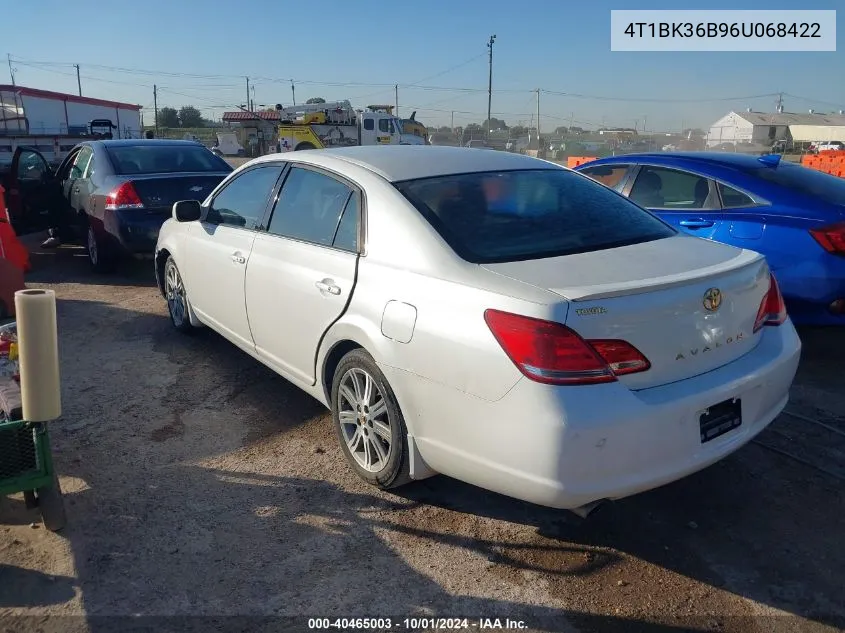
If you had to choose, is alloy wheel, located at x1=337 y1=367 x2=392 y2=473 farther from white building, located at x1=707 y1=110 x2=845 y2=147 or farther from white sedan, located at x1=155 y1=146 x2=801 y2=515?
white building, located at x1=707 y1=110 x2=845 y2=147

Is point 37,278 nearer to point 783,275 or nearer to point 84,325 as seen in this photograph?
point 84,325

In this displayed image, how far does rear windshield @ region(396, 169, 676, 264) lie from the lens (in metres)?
3.13

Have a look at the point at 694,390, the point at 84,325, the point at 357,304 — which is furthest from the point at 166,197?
the point at 694,390

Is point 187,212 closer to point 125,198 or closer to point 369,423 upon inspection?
point 369,423

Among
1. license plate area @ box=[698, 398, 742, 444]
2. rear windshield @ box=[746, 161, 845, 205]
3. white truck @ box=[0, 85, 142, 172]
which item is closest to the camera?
license plate area @ box=[698, 398, 742, 444]

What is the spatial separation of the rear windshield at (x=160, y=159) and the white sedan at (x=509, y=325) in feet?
14.7

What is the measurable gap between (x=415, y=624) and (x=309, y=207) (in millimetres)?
2335

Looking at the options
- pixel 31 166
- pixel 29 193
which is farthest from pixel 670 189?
pixel 31 166

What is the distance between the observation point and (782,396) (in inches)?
126

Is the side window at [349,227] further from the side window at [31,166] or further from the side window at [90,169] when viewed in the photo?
the side window at [31,166]

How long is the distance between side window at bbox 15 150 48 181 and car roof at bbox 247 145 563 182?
640 cm

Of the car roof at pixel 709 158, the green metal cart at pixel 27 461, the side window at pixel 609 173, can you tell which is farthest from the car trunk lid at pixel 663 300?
the side window at pixel 609 173

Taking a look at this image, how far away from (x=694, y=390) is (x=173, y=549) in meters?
2.24

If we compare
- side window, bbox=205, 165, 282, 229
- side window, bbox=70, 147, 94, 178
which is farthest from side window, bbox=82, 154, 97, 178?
side window, bbox=205, 165, 282, 229
